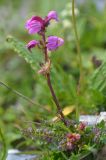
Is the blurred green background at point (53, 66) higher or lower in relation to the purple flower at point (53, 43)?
higher

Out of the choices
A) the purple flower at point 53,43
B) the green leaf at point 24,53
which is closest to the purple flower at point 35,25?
the purple flower at point 53,43

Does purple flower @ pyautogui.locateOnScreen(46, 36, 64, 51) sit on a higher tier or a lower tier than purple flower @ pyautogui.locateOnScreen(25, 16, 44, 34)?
lower

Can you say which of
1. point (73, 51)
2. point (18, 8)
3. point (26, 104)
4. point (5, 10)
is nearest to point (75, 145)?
point (26, 104)

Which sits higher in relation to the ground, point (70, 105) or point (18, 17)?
point (18, 17)

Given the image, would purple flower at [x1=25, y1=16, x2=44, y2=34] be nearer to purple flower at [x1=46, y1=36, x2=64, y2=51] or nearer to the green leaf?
purple flower at [x1=46, y1=36, x2=64, y2=51]

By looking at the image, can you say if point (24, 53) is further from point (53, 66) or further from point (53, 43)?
point (53, 43)

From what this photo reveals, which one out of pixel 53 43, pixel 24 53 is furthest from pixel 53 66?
pixel 53 43

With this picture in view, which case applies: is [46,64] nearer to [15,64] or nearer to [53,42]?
[53,42]

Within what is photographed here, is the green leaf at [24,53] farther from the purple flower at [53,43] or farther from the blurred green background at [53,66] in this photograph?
the purple flower at [53,43]

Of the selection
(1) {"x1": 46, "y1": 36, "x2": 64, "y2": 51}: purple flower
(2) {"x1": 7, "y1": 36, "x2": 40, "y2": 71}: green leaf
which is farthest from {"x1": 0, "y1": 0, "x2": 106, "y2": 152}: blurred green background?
(1) {"x1": 46, "y1": 36, "x2": 64, "y2": 51}: purple flower
